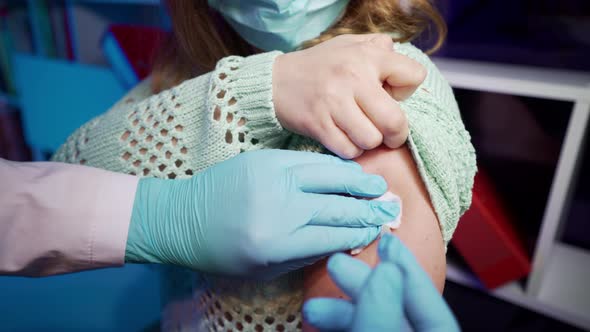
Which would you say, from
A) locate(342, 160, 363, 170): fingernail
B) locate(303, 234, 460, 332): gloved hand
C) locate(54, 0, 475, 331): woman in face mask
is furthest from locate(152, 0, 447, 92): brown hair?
locate(303, 234, 460, 332): gloved hand

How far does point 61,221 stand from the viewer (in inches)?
22.5

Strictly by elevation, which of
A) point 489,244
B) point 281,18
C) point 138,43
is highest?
point 281,18

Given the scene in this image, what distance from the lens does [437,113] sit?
56 centimetres

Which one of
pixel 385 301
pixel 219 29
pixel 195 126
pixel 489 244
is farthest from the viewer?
pixel 489 244

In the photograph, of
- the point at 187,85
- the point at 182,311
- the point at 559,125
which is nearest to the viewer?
the point at 187,85

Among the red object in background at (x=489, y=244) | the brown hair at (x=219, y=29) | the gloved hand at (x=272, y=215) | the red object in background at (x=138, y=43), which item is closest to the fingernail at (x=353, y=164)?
the gloved hand at (x=272, y=215)

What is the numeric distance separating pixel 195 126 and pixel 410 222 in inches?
14.1

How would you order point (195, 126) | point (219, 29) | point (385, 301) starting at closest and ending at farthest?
1. point (385, 301)
2. point (195, 126)
3. point (219, 29)

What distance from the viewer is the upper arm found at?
0.52m

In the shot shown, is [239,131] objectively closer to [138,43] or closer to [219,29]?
[219,29]

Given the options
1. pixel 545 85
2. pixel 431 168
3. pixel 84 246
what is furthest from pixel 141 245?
pixel 545 85

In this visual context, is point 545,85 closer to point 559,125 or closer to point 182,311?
point 559,125

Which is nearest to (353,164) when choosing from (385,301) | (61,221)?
(385,301)

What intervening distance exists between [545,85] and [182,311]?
0.98m
